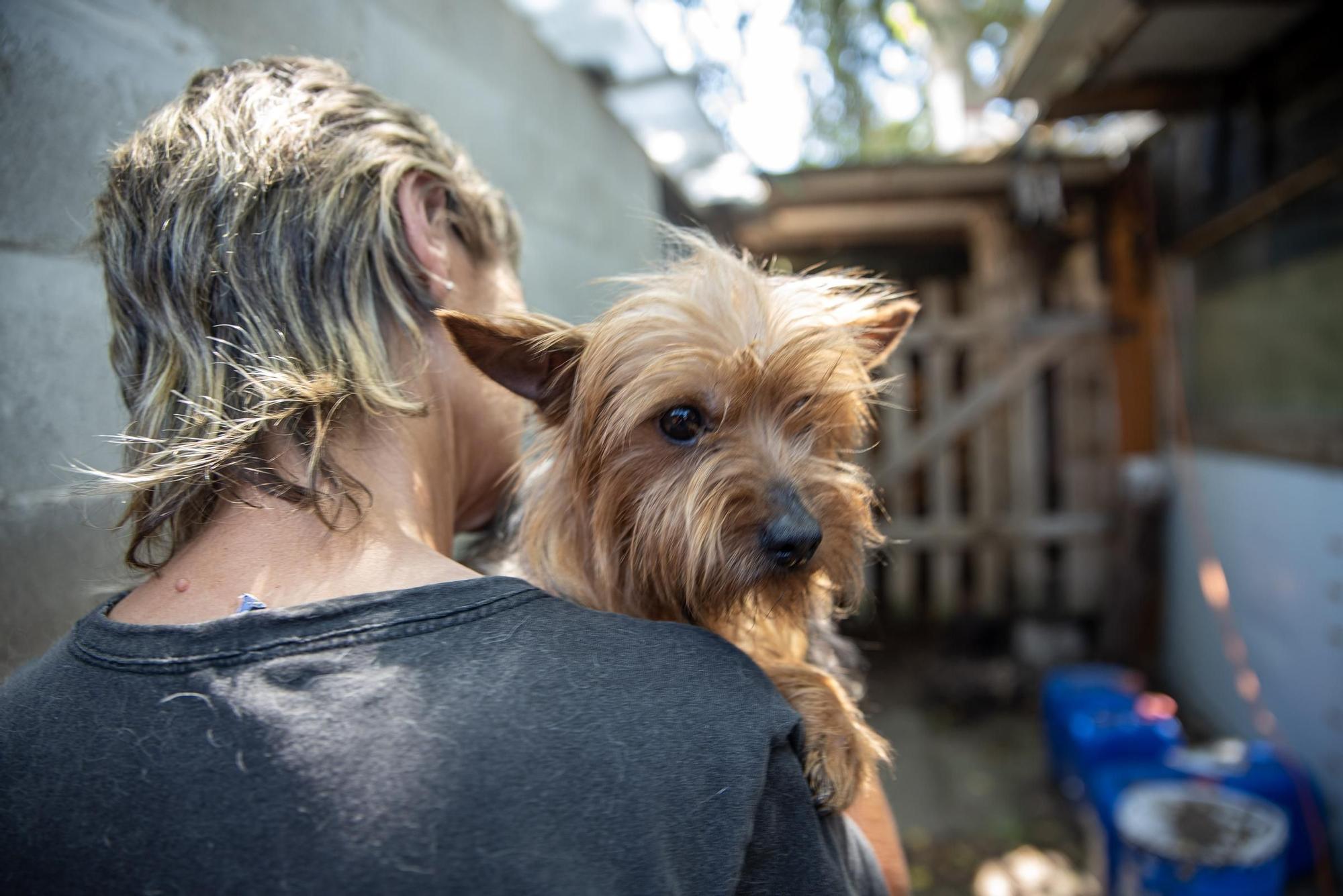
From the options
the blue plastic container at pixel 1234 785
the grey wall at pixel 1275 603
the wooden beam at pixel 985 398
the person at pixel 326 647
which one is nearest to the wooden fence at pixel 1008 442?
the wooden beam at pixel 985 398

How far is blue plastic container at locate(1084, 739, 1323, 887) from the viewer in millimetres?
3666

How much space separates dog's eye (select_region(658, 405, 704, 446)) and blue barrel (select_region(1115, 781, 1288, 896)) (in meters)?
2.80

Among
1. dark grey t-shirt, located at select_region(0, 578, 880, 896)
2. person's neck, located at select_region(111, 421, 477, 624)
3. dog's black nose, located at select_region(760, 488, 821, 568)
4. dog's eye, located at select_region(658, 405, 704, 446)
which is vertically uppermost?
dog's eye, located at select_region(658, 405, 704, 446)

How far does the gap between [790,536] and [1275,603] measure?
408cm

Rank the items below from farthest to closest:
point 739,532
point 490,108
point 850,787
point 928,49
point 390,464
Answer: point 928,49 < point 490,108 < point 739,532 < point 850,787 < point 390,464

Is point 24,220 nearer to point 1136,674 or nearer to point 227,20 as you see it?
point 227,20

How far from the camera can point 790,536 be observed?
5.01ft

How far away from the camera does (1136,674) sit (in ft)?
18.9

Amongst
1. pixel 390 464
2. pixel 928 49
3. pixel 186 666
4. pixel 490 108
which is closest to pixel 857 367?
pixel 390 464

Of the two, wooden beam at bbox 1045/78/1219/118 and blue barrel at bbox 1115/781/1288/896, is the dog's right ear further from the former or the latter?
wooden beam at bbox 1045/78/1219/118

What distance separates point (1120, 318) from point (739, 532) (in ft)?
18.4

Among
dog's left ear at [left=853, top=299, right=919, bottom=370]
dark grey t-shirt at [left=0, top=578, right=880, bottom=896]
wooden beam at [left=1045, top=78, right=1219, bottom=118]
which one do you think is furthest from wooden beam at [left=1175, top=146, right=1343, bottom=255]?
dark grey t-shirt at [left=0, top=578, right=880, bottom=896]

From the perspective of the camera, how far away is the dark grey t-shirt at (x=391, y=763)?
86cm

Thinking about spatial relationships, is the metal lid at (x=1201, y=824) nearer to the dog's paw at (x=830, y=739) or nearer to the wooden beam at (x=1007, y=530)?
the dog's paw at (x=830, y=739)
